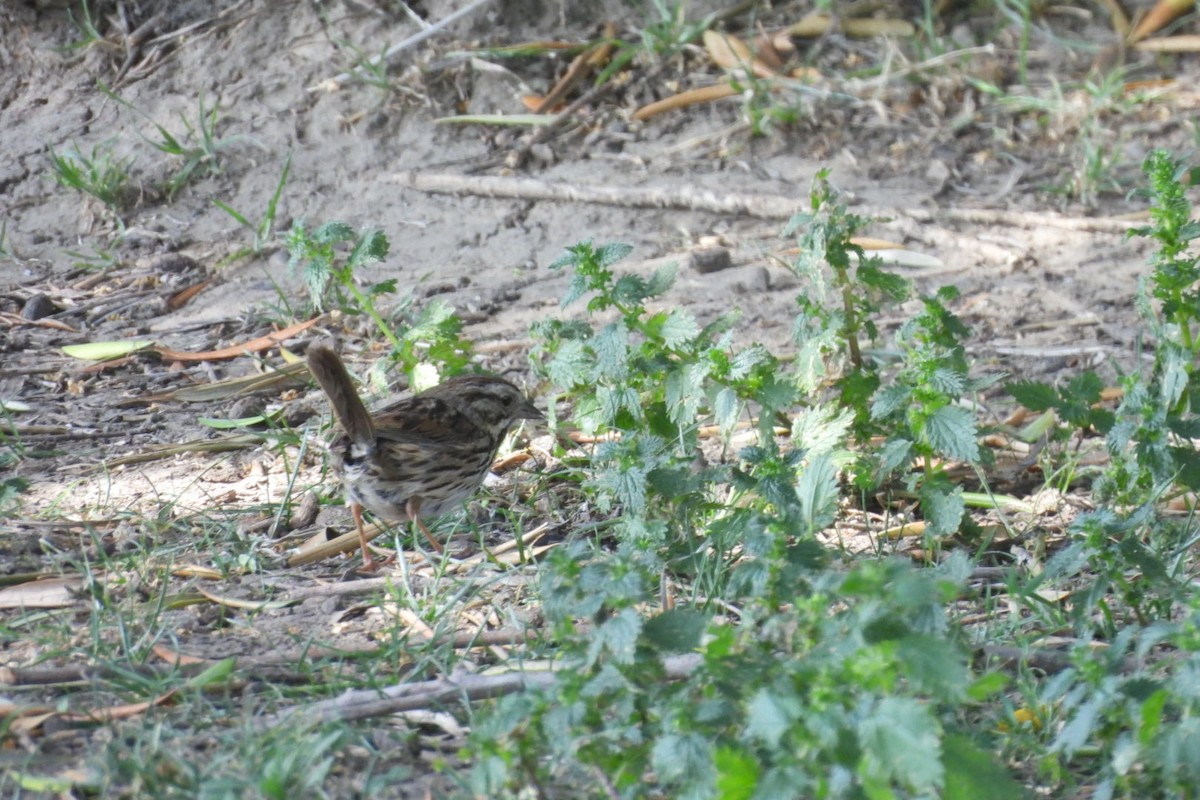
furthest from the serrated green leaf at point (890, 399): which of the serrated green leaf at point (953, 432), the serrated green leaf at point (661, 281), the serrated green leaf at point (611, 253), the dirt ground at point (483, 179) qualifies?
the dirt ground at point (483, 179)

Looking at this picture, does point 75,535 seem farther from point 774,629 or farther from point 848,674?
point 848,674

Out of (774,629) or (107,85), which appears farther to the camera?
(107,85)

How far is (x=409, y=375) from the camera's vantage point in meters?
5.75

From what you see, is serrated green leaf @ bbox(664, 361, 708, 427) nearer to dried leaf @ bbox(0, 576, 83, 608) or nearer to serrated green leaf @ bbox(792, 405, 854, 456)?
serrated green leaf @ bbox(792, 405, 854, 456)

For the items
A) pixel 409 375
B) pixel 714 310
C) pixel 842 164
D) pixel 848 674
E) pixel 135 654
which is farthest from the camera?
pixel 842 164

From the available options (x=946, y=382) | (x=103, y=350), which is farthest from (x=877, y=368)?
(x=103, y=350)

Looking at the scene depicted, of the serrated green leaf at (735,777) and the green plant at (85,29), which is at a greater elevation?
the green plant at (85,29)

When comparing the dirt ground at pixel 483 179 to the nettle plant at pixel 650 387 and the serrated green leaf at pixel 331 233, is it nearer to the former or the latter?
the serrated green leaf at pixel 331 233

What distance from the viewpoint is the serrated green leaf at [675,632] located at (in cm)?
347

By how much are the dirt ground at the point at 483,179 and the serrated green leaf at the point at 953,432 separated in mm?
2039

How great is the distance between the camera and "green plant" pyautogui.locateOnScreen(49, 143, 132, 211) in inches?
307

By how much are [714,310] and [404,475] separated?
7.63ft

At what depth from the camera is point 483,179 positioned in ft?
26.8

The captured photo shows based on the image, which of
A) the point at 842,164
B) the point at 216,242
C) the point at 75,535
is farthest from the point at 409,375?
the point at 842,164
